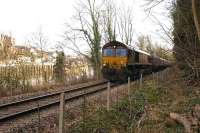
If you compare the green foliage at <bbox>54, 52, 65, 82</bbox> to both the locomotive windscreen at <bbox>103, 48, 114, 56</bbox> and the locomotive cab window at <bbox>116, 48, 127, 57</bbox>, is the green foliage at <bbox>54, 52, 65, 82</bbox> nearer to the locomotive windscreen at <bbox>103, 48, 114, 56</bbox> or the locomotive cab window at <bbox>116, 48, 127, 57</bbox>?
the locomotive windscreen at <bbox>103, 48, 114, 56</bbox>

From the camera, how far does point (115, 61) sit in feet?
99.6

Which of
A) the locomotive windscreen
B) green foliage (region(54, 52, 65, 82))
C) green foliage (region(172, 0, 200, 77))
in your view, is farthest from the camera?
the locomotive windscreen

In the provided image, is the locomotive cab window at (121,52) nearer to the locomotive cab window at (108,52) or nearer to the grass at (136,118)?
the locomotive cab window at (108,52)

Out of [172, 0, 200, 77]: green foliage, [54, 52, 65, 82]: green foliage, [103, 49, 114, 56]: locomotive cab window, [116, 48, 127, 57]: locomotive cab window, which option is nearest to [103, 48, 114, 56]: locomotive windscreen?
[103, 49, 114, 56]: locomotive cab window

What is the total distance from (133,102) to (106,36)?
31.6m

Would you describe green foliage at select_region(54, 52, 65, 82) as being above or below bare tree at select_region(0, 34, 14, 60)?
below

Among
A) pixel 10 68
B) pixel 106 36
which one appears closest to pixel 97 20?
pixel 106 36

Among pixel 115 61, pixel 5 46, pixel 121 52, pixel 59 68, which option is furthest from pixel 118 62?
pixel 5 46

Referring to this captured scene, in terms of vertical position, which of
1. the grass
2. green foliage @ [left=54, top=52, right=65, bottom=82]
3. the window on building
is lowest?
the grass

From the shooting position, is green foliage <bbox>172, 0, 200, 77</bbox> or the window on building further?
the window on building

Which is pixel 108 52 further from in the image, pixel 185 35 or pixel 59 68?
pixel 185 35

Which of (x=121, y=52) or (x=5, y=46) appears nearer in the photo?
(x=5, y=46)

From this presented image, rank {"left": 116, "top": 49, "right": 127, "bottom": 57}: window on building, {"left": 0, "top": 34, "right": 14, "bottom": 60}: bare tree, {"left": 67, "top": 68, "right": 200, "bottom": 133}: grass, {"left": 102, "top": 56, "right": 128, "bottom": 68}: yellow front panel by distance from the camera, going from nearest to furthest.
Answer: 1. {"left": 67, "top": 68, "right": 200, "bottom": 133}: grass
2. {"left": 0, "top": 34, "right": 14, "bottom": 60}: bare tree
3. {"left": 102, "top": 56, "right": 128, "bottom": 68}: yellow front panel
4. {"left": 116, "top": 49, "right": 127, "bottom": 57}: window on building

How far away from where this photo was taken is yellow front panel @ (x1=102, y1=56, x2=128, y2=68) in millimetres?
29719
